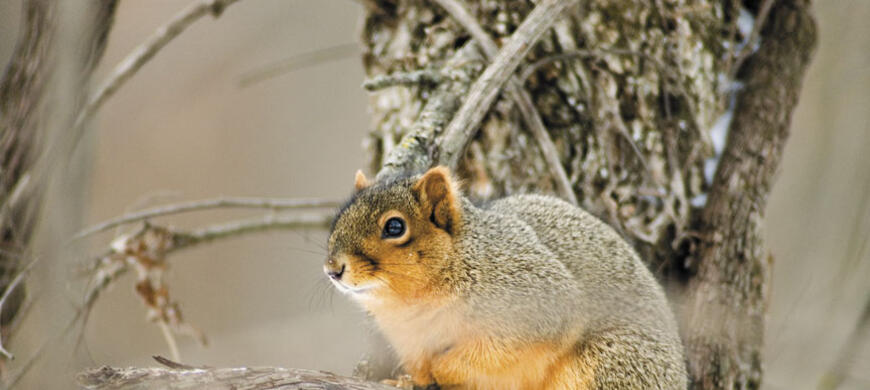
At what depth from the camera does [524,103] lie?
2.41 metres

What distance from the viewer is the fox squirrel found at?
1931mm

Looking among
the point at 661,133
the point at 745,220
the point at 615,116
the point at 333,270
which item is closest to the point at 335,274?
the point at 333,270

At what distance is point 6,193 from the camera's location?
2102 millimetres

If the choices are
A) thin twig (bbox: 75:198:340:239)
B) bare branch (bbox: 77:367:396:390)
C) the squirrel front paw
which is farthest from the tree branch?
thin twig (bbox: 75:198:340:239)

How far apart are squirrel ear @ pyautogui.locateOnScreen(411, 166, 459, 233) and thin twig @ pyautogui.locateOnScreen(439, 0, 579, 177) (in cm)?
15

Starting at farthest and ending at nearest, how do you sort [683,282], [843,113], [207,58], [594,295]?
1. [207,58]
2. [843,113]
3. [683,282]
4. [594,295]

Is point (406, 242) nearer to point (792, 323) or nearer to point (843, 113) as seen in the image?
point (792, 323)

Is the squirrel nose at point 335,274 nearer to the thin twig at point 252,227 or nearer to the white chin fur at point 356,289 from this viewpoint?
the white chin fur at point 356,289

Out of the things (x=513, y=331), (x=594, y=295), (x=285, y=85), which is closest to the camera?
(x=513, y=331)

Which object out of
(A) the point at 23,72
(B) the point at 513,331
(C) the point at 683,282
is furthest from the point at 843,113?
(A) the point at 23,72

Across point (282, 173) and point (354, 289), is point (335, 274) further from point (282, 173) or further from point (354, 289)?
point (282, 173)

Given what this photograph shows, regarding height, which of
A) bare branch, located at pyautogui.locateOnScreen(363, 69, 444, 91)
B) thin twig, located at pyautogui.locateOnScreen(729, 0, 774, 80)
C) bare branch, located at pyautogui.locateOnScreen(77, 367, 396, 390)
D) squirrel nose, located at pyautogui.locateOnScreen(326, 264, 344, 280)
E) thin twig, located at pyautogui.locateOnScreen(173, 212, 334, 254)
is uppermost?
bare branch, located at pyautogui.locateOnScreen(363, 69, 444, 91)

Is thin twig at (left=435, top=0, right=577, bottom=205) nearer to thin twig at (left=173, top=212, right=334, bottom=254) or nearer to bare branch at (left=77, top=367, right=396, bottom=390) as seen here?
thin twig at (left=173, top=212, right=334, bottom=254)

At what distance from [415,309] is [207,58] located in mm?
3014
